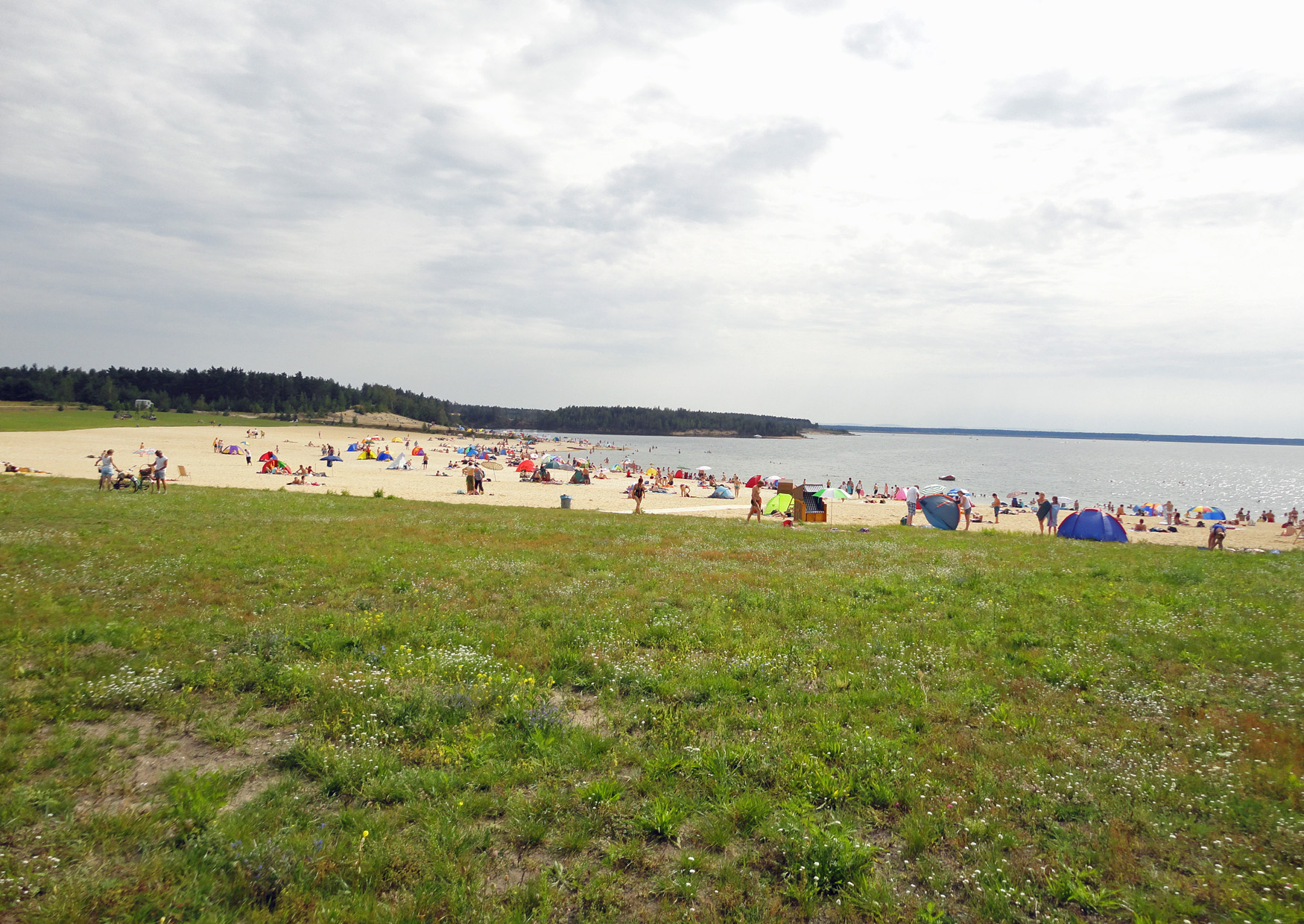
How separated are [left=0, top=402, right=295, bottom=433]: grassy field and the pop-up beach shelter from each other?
103m

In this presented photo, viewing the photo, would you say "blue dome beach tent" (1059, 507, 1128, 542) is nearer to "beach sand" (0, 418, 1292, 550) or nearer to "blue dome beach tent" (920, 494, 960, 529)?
"beach sand" (0, 418, 1292, 550)

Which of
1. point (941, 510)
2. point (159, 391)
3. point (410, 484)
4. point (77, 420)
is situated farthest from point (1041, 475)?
point (159, 391)

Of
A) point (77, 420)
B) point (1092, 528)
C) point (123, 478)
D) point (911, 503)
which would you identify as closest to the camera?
point (123, 478)

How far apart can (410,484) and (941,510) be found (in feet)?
136

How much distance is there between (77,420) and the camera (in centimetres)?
11225

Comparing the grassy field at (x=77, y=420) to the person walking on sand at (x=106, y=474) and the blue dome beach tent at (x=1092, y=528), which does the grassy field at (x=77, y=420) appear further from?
the blue dome beach tent at (x=1092, y=528)

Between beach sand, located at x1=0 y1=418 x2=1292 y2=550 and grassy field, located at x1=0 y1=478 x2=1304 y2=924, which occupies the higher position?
grassy field, located at x1=0 y1=478 x2=1304 y2=924

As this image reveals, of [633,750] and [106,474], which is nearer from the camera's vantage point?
[633,750]

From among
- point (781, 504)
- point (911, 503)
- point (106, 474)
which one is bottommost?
point (781, 504)

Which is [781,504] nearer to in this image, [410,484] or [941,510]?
[941,510]

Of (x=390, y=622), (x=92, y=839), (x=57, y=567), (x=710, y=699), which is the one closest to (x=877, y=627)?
(x=710, y=699)

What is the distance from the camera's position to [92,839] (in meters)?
4.81

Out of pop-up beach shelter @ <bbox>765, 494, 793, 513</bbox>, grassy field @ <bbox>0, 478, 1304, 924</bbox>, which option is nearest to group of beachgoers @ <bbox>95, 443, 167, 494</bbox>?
grassy field @ <bbox>0, 478, 1304, 924</bbox>

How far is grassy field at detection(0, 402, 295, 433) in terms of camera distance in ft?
316
